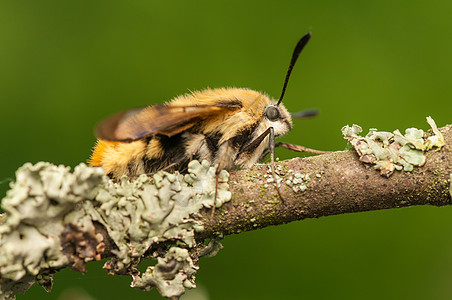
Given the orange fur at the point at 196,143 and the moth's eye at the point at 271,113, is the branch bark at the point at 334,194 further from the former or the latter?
the moth's eye at the point at 271,113

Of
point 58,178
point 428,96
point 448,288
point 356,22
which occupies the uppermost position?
point 356,22

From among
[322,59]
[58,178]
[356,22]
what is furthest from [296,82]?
[58,178]

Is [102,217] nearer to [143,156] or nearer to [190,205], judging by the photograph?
[190,205]

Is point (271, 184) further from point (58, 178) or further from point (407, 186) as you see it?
point (58, 178)

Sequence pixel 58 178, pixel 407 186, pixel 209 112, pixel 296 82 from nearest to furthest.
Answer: pixel 58 178, pixel 407 186, pixel 209 112, pixel 296 82

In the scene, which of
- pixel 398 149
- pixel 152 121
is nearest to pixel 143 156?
pixel 152 121

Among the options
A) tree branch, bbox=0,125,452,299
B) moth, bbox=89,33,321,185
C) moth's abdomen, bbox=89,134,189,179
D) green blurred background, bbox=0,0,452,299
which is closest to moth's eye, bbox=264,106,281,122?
moth, bbox=89,33,321,185

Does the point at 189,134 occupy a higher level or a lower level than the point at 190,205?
higher

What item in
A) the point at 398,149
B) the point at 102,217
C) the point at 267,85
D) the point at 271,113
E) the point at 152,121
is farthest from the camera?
the point at 267,85
